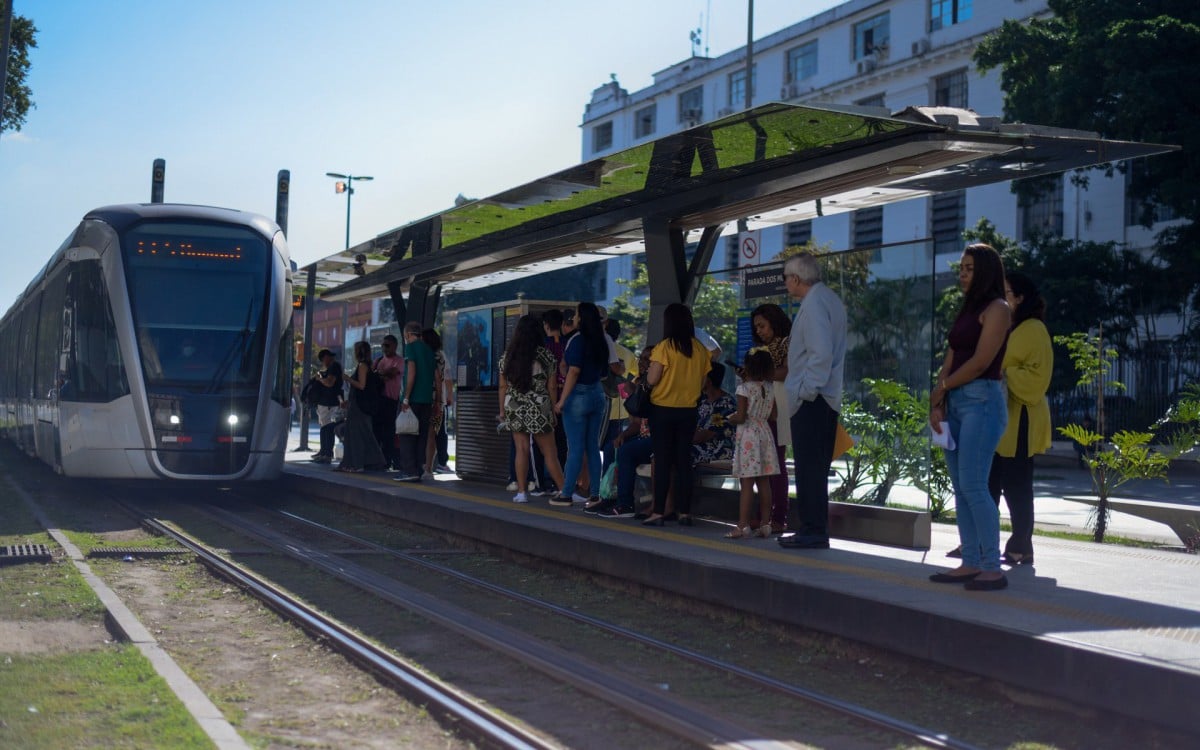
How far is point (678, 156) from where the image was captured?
9.84m

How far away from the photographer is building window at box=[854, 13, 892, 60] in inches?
1919

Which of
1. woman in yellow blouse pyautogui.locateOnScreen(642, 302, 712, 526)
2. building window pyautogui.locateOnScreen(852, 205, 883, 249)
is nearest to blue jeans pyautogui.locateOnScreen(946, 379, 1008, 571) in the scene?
woman in yellow blouse pyautogui.locateOnScreen(642, 302, 712, 526)

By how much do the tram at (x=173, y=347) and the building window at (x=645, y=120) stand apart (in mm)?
49112

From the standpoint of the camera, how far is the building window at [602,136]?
66938mm

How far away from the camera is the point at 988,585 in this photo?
274 inches

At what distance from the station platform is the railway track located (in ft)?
2.08

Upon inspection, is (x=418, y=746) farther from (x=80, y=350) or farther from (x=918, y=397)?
(x=80, y=350)

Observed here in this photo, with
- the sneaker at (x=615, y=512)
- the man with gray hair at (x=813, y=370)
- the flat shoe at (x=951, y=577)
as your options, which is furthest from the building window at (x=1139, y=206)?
the flat shoe at (x=951, y=577)

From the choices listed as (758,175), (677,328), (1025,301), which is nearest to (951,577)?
(1025,301)

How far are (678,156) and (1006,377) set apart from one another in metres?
3.09

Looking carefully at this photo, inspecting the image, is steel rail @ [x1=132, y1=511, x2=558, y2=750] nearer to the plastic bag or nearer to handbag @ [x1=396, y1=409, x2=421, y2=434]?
the plastic bag

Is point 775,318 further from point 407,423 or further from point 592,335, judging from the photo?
point 407,423

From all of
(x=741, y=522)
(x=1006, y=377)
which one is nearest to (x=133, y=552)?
(x=741, y=522)

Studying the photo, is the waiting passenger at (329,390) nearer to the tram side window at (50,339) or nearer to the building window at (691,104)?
the tram side window at (50,339)
